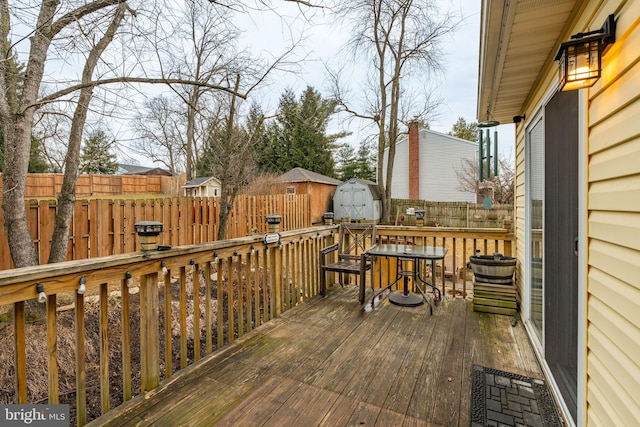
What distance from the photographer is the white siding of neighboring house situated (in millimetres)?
16328

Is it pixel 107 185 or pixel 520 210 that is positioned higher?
pixel 107 185

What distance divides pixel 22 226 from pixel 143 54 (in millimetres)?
2152

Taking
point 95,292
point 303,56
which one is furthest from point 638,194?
point 95,292

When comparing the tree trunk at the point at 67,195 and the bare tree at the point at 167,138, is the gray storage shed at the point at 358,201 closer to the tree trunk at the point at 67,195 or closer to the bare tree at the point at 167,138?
the bare tree at the point at 167,138

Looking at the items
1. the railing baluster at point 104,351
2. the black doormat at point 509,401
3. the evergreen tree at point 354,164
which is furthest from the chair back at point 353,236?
the evergreen tree at point 354,164

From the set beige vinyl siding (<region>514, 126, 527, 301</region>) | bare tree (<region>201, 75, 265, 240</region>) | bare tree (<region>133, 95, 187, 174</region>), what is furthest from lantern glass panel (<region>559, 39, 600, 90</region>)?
bare tree (<region>201, 75, 265, 240</region>)

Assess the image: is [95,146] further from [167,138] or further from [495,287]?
[167,138]

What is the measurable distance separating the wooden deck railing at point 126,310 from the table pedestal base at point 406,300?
2.75 feet

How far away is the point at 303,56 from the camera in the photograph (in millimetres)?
4523

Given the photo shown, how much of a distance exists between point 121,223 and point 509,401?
5.87m

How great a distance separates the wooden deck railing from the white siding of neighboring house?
13179 millimetres

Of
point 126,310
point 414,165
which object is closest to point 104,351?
point 126,310

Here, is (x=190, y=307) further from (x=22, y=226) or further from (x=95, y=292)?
(x=22, y=226)

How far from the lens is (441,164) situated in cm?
1648
